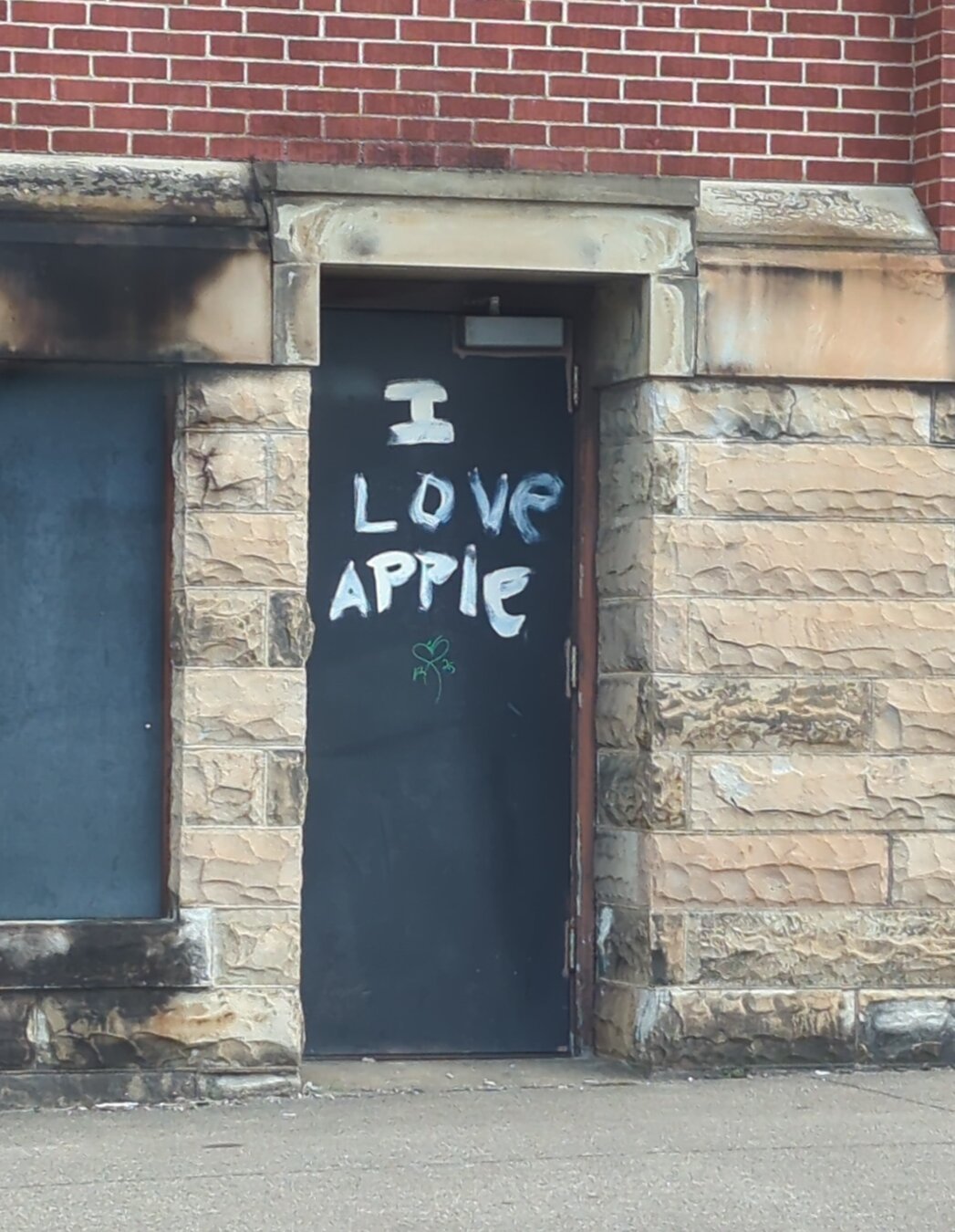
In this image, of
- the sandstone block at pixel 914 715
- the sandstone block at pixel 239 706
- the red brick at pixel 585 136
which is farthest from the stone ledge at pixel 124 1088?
the red brick at pixel 585 136

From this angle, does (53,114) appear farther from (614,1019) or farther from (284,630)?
(614,1019)

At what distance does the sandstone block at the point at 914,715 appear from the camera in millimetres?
8172

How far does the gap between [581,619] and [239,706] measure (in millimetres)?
1326

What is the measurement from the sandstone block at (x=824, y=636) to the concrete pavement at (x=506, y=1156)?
136cm

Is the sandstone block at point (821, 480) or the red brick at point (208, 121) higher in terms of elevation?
the red brick at point (208, 121)

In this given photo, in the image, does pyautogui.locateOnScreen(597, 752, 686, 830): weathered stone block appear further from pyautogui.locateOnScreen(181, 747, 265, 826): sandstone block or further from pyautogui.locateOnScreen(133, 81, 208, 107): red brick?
pyautogui.locateOnScreen(133, 81, 208, 107): red brick

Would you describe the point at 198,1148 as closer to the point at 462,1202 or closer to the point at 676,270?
the point at 462,1202

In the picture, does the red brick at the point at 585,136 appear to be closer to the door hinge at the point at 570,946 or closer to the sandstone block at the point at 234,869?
the sandstone block at the point at 234,869

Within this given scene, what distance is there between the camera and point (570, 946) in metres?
8.41

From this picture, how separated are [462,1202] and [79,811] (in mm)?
2157

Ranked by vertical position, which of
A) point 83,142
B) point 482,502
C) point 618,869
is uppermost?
point 83,142

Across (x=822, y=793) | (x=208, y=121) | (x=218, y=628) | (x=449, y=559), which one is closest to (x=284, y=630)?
(x=218, y=628)

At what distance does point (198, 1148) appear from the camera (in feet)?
23.0

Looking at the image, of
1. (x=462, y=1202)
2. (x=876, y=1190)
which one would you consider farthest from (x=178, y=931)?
(x=876, y=1190)
